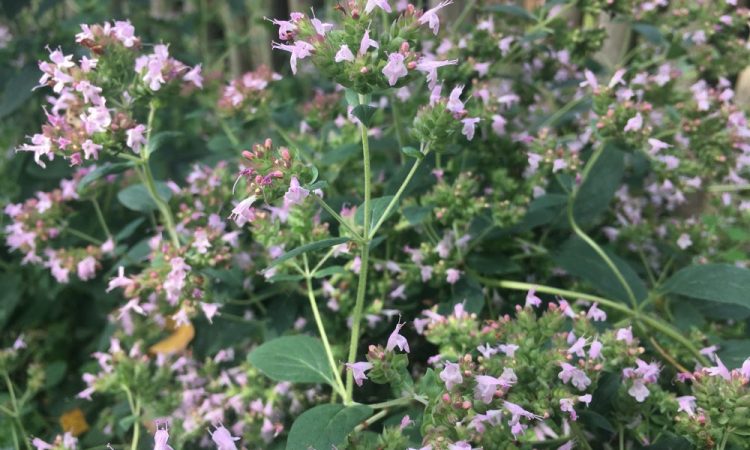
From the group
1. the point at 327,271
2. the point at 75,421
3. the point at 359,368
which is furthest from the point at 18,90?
the point at 359,368

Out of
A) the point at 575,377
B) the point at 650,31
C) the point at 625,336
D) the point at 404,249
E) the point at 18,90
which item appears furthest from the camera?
the point at 18,90

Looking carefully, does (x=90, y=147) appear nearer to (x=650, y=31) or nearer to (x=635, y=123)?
(x=635, y=123)

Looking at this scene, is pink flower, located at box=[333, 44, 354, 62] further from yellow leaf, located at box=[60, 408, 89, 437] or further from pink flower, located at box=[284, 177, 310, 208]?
yellow leaf, located at box=[60, 408, 89, 437]

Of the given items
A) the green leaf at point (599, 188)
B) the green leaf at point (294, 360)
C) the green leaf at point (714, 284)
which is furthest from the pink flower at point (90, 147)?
the green leaf at point (714, 284)

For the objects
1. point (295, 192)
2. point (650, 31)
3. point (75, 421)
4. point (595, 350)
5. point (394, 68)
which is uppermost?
point (394, 68)

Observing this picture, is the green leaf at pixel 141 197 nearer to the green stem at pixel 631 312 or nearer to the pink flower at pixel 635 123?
the green stem at pixel 631 312

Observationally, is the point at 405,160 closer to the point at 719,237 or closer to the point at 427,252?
the point at 427,252

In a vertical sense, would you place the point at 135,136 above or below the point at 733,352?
above

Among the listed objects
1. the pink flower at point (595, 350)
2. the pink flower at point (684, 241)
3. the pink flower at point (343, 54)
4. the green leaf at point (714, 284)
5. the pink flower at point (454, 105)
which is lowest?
the pink flower at point (684, 241)
